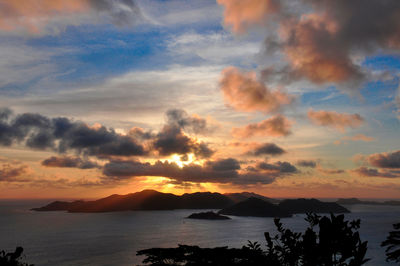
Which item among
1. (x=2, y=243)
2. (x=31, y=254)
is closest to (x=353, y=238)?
(x=31, y=254)

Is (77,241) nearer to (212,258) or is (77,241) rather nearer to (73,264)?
(73,264)

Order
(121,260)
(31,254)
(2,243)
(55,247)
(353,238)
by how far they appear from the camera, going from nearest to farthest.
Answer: (353,238)
(121,260)
(31,254)
(55,247)
(2,243)

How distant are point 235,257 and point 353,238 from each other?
24481mm

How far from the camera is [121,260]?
140 meters

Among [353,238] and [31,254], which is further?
[31,254]

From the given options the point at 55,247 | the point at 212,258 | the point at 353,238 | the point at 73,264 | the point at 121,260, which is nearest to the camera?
the point at 353,238

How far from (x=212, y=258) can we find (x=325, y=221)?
2399 centimetres

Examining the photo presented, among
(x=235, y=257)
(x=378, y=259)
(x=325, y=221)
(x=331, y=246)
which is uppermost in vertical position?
(x=325, y=221)

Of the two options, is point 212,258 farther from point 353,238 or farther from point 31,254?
point 31,254

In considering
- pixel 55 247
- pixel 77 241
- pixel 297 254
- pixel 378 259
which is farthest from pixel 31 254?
pixel 297 254

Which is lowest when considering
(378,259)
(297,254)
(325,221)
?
(378,259)

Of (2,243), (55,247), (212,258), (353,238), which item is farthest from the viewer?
(2,243)

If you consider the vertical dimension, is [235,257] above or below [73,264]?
above

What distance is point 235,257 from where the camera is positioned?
37.7m
